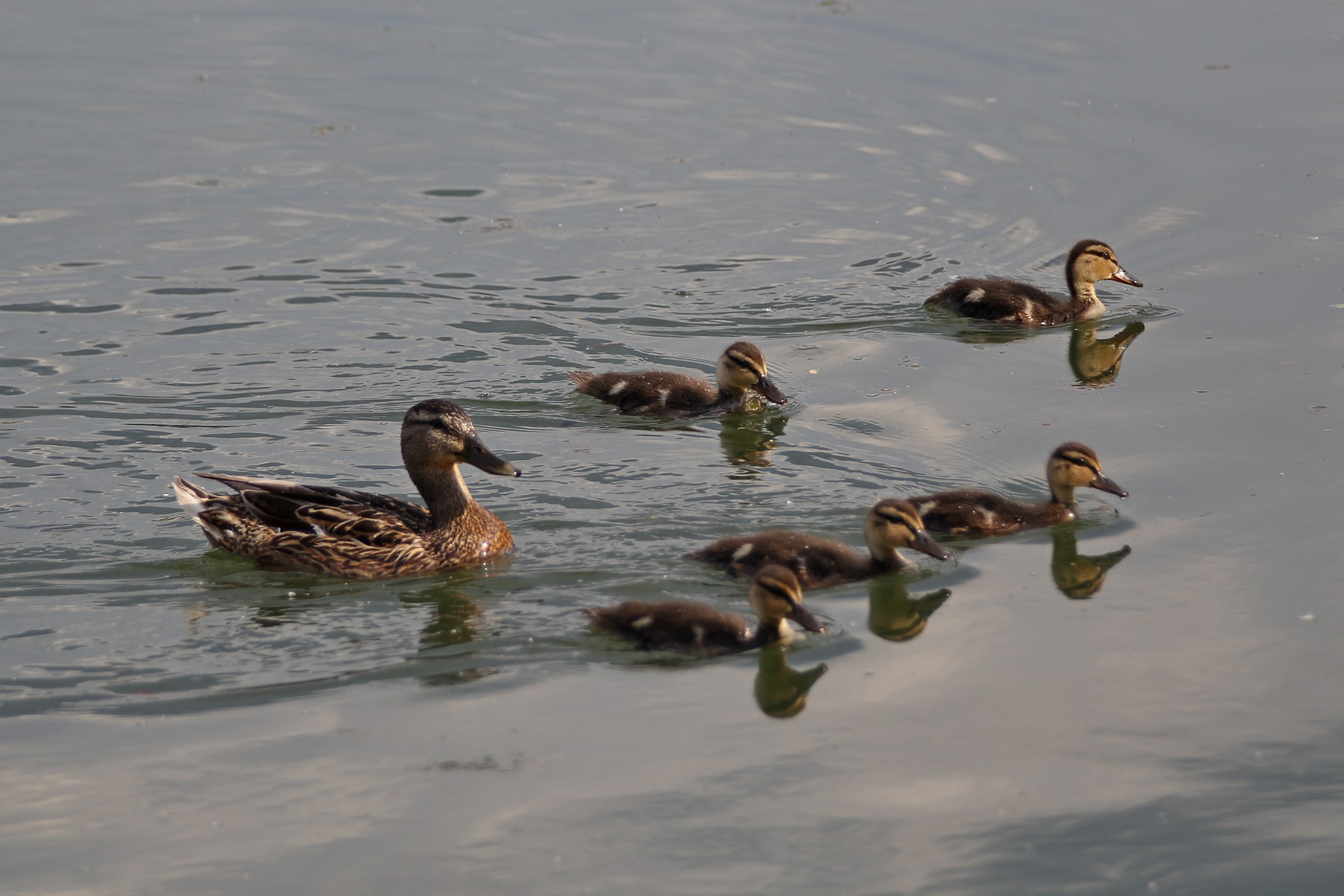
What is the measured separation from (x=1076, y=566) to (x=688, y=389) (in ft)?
7.90

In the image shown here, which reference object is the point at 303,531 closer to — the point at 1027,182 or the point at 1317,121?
the point at 1027,182

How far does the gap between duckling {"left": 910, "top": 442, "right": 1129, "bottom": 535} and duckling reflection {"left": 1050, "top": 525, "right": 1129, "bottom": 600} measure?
123mm

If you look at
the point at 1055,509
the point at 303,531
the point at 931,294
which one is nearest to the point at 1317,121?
the point at 931,294

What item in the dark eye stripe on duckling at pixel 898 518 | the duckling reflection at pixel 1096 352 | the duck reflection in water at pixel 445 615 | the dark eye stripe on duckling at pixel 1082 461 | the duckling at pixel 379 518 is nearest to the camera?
the duck reflection in water at pixel 445 615

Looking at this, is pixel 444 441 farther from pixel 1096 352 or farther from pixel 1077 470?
pixel 1096 352

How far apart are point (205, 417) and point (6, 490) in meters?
1.06

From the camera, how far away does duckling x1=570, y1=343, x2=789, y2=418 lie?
792cm

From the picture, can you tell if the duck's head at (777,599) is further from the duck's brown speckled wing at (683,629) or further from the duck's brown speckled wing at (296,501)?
the duck's brown speckled wing at (296,501)

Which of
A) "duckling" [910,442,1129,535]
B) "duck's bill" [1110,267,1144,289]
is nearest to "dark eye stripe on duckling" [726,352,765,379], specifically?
"duckling" [910,442,1129,535]

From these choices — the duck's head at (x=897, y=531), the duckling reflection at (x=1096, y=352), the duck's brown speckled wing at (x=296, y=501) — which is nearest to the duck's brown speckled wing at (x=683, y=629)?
the duck's head at (x=897, y=531)

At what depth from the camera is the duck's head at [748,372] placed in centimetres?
792

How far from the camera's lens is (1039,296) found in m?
9.20

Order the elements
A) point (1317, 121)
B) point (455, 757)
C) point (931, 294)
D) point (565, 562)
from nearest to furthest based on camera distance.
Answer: point (455, 757)
point (565, 562)
point (931, 294)
point (1317, 121)

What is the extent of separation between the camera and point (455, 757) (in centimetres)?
476
